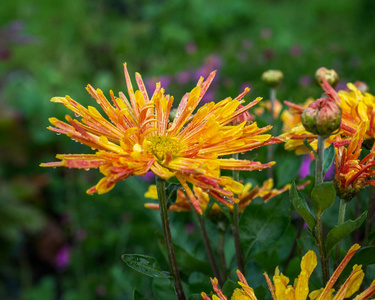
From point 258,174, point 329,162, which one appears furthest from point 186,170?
point 258,174

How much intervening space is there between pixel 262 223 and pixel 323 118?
190mm

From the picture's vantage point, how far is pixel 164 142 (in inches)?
21.0

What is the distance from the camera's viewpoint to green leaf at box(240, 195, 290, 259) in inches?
21.5

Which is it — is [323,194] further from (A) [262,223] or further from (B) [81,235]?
(B) [81,235]

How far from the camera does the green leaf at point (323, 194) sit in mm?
408

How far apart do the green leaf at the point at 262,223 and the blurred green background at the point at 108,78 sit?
8 cm

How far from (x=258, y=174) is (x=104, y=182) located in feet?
1.17

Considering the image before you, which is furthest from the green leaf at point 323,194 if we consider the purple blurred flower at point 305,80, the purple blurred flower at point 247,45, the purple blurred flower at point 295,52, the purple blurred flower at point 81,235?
the purple blurred flower at point 247,45

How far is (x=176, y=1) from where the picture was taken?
3.98 m

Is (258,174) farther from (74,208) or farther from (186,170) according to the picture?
(74,208)

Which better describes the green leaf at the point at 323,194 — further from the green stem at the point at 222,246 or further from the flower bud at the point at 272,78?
the flower bud at the point at 272,78

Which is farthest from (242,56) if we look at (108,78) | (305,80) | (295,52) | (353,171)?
(353,171)

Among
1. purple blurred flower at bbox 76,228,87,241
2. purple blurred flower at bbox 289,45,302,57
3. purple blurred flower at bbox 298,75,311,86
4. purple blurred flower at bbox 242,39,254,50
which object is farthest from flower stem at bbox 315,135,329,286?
purple blurred flower at bbox 242,39,254,50

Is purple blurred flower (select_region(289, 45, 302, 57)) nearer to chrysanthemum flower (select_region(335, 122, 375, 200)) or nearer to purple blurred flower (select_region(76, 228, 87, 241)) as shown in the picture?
purple blurred flower (select_region(76, 228, 87, 241))
